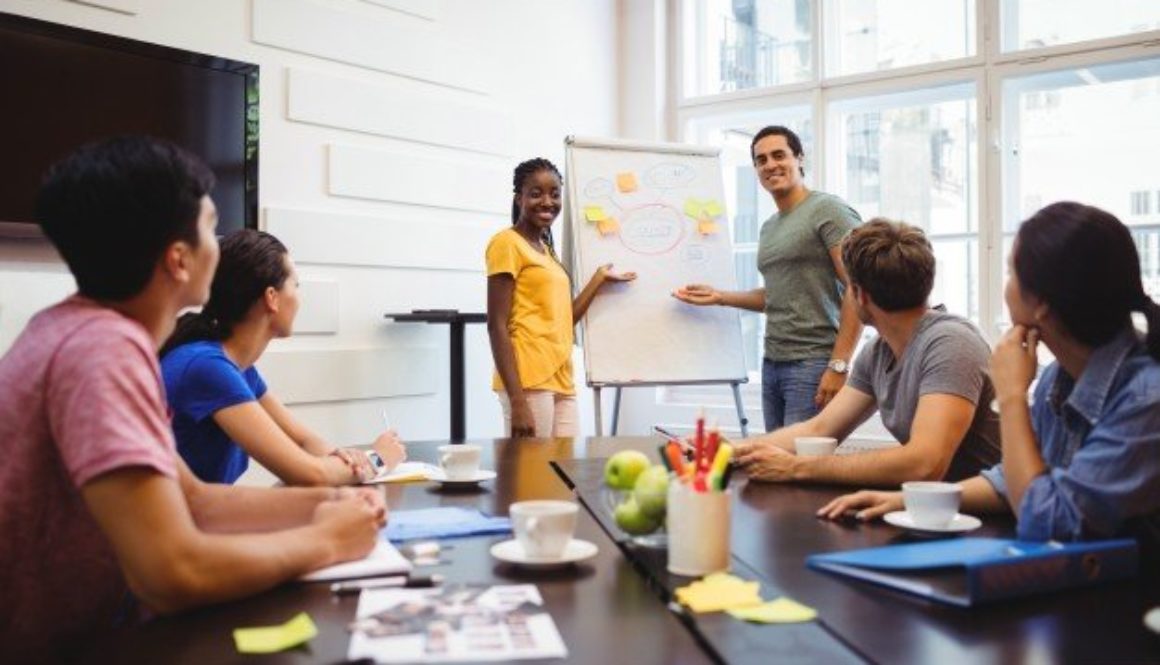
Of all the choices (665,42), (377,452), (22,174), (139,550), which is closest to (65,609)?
(139,550)

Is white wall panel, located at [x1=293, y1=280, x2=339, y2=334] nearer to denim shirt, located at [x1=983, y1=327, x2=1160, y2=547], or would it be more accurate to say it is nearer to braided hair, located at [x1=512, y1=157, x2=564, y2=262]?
braided hair, located at [x1=512, y1=157, x2=564, y2=262]

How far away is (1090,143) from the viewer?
12.6 ft

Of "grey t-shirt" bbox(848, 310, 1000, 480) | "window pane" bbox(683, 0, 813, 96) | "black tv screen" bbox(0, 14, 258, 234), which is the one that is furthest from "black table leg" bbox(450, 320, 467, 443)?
"window pane" bbox(683, 0, 813, 96)

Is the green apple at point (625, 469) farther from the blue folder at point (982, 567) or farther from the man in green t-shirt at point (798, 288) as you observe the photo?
the man in green t-shirt at point (798, 288)

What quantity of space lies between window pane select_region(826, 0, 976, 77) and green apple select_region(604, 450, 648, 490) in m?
3.46

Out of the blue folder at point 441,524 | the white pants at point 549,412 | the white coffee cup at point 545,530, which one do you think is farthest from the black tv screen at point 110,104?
the white coffee cup at point 545,530

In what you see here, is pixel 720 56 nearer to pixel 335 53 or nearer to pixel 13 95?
pixel 335 53

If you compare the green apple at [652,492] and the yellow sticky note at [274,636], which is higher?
the green apple at [652,492]

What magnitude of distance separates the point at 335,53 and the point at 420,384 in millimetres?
1275

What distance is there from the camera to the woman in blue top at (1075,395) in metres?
1.16

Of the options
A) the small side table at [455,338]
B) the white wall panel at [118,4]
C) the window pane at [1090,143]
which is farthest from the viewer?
the window pane at [1090,143]

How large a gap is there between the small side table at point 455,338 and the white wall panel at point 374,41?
3.14ft

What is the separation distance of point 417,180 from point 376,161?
0.67ft

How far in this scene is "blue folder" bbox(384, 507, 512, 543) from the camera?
1.25 metres
